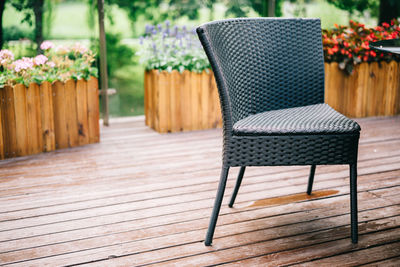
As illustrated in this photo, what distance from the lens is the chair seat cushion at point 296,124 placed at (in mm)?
1881

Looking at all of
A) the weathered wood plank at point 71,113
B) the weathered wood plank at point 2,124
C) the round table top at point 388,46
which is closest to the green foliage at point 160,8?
the weathered wood plank at point 71,113

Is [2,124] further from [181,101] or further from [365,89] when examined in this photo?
[365,89]

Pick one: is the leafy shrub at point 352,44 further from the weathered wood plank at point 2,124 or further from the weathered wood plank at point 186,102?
the weathered wood plank at point 2,124

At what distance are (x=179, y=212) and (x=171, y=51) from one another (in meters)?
2.15

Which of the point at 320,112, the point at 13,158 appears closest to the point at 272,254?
the point at 320,112

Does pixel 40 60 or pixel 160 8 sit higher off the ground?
pixel 160 8

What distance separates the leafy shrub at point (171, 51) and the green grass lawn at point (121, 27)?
0.29m

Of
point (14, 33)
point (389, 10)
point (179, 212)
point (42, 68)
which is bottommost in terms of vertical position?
point (179, 212)

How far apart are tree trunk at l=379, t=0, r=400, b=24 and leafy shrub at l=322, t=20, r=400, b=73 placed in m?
0.53

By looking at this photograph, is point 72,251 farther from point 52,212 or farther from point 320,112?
point 320,112

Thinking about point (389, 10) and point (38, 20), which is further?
point (389, 10)

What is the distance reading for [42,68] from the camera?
3592 millimetres

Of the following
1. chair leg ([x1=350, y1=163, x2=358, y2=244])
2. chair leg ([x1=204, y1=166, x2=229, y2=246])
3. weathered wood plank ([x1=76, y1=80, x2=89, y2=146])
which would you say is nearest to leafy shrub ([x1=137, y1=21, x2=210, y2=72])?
weathered wood plank ([x1=76, y1=80, x2=89, y2=146])

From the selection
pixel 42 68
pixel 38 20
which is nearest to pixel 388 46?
pixel 42 68
